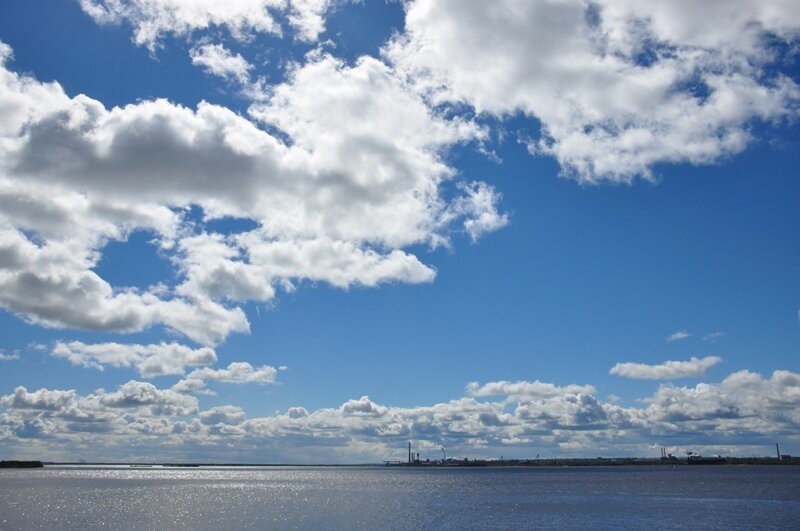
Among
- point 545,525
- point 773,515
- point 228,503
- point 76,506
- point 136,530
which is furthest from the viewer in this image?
point 228,503

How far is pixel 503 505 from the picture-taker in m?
116

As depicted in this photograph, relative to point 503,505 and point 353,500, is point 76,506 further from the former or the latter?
point 503,505

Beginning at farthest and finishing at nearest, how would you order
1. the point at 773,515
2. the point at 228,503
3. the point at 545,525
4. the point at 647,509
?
1. the point at 228,503
2. the point at 647,509
3. the point at 773,515
4. the point at 545,525

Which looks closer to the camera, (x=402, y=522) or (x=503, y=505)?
(x=402, y=522)

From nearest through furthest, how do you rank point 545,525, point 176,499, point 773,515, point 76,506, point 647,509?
1. point 545,525
2. point 773,515
3. point 647,509
4. point 76,506
5. point 176,499

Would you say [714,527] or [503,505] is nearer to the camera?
[714,527]

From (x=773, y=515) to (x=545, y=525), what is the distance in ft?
116

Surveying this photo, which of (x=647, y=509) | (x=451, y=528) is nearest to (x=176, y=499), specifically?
(x=451, y=528)

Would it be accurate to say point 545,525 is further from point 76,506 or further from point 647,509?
point 76,506

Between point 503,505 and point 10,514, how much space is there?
74.3 m

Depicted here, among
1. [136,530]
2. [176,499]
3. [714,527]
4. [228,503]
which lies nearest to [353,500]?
[228,503]

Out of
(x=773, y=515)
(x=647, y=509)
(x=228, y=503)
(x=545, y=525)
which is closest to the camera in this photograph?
(x=545, y=525)

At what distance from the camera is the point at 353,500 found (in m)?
128

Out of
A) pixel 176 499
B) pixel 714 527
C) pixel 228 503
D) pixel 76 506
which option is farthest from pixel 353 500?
pixel 714 527
